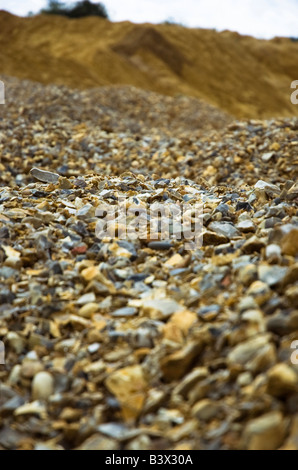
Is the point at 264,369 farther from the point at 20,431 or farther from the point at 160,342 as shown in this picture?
the point at 20,431

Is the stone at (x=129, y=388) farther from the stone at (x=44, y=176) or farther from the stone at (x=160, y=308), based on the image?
the stone at (x=44, y=176)

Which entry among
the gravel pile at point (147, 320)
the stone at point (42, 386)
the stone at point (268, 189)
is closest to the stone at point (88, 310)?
the gravel pile at point (147, 320)

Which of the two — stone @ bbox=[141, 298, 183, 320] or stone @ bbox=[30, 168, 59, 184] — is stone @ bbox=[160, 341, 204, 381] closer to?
stone @ bbox=[141, 298, 183, 320]

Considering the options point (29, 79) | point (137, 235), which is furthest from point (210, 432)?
point (29, 79)

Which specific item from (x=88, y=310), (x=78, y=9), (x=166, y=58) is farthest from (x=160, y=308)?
(x=78, y=9)

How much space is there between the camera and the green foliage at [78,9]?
20.0 meters

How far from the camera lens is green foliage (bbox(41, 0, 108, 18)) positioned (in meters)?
20.0

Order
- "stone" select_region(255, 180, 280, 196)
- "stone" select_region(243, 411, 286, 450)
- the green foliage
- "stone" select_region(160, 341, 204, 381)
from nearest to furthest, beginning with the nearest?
"stone" select_region(243, 411, 286, 450), "stone" select_region(160, 341, 204, 381), "stone" select_region(255, 180, 280, 196), the green foliage

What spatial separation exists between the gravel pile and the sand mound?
11196mm

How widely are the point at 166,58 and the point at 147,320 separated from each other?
17.8 meters

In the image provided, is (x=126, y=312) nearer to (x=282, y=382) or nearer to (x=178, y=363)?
(x=178, y=363)

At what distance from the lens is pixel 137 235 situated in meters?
2.45

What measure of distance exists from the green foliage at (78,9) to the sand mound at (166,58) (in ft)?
4.99

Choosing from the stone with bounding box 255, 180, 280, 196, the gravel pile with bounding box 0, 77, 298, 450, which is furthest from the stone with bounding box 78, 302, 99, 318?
the stone with bounding box 255, 180, 280, 196
